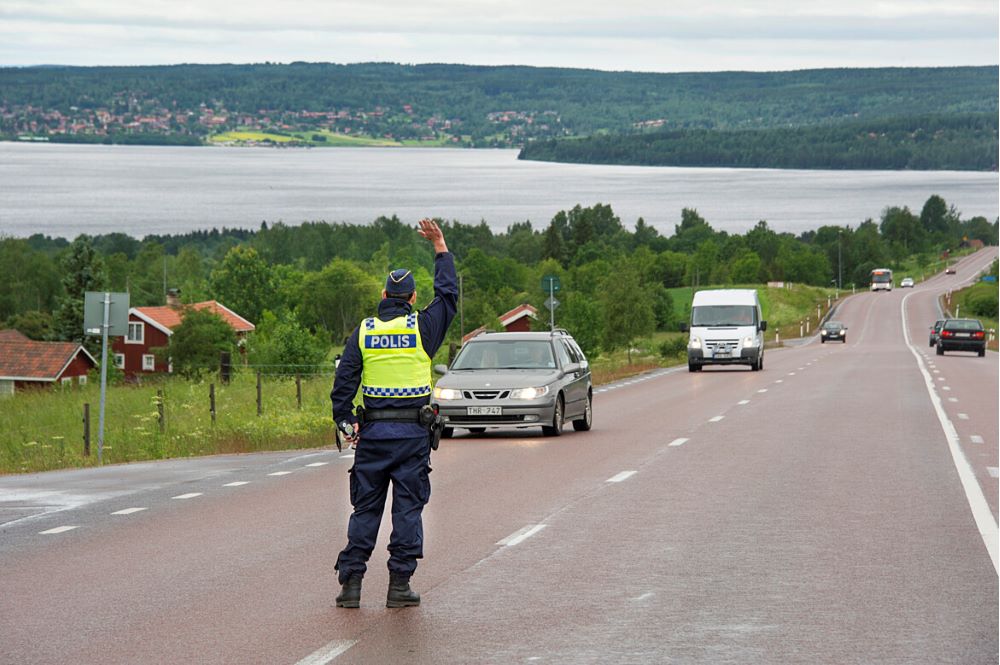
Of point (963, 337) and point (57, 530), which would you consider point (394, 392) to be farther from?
point (963, 337)

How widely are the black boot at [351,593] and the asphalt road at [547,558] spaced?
0.08 meters

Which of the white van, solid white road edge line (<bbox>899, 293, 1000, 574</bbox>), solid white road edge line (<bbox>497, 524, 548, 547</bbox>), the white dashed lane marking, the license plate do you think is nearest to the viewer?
solid white road edge line (<bbox>497, 524, 548, 547</bbox>)

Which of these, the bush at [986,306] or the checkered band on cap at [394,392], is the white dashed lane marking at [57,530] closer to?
the checkered band on cap at [394,392]

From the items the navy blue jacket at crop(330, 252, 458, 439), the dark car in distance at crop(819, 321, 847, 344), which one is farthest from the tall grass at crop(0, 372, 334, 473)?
the dark car in distance at crop(819, 321, 847, 344)

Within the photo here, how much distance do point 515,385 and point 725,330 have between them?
24195 mm

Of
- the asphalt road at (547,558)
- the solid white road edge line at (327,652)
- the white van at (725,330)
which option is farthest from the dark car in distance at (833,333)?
the solid white road edge line at (327,652)

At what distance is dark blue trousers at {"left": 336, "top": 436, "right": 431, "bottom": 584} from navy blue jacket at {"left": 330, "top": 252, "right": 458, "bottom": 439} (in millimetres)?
113

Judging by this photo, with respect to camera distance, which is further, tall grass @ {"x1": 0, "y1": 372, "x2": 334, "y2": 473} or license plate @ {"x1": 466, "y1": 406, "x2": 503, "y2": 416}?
tall grass @ {"x1": 0, "y1": 372, "x2": 334, "y2": 473}

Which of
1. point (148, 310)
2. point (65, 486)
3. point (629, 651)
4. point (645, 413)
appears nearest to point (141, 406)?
point (645, 413)

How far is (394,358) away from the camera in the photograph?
29.0 ft

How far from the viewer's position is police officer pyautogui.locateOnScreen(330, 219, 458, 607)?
858 centimetres

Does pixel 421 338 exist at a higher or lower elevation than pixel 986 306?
lower

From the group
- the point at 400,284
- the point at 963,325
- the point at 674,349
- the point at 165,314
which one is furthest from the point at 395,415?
the point at 165,314

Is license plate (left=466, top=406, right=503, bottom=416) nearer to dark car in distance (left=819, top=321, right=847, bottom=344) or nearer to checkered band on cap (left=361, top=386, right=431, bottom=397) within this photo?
checkered band on cap (left=361, top=386, right=431, bottom=397)
